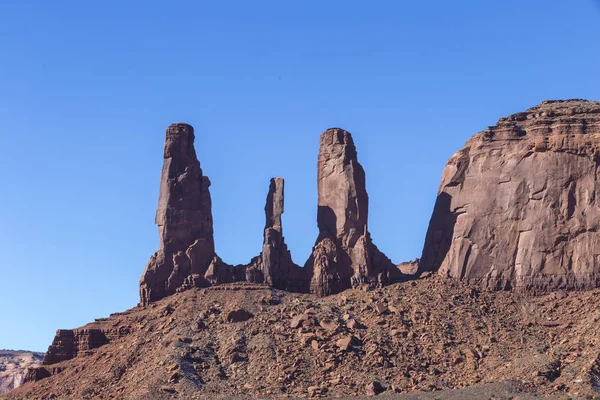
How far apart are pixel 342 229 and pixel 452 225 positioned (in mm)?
9211

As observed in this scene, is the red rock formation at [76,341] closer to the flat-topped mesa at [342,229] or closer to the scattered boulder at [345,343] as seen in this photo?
the flat-topped mesa at [342,229]

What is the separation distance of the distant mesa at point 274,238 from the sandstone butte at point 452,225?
8 cm

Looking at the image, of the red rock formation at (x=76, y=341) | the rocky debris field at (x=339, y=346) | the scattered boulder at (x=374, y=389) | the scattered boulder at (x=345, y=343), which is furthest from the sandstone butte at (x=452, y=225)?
the scattered boulder at (x=374, y=389)

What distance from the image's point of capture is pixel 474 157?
435 feet

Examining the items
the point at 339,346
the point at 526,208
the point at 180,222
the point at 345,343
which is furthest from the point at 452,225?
the point at 180,222

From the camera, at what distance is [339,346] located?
11731 centimetres

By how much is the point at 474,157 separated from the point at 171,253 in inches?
1039

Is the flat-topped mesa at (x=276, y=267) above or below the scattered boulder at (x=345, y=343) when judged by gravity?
above

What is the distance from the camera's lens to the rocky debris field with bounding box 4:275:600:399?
112062 millimetres

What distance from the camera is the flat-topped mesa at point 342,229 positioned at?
5074 inches

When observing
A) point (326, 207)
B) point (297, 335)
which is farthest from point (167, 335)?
→ point (326, 207)

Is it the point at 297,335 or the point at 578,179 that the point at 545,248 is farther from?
the point at 297,335

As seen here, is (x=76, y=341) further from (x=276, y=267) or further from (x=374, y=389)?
(x=374, y=389)

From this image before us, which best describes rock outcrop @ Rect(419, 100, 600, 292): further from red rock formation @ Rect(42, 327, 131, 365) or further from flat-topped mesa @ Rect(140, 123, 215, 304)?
red rock formation @ Rect(42, 327, 131, 365)
